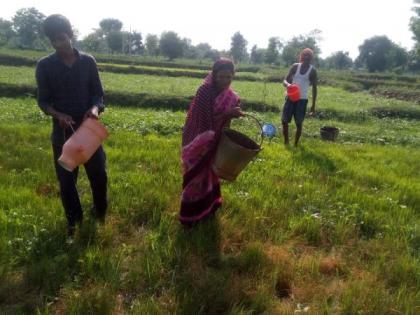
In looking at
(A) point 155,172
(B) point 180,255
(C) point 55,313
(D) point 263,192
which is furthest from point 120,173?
(C) point 55,313

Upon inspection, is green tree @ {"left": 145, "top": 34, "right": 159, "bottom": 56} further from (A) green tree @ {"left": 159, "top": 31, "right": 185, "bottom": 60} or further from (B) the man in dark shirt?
(B) the man in dark shirt

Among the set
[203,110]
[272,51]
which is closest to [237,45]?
[272,51]

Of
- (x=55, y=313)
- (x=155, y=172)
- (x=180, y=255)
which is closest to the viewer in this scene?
(x=55, y=313)

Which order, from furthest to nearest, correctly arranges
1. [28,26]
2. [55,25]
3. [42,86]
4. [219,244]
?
[28,26] < [219,244] < [42,86] < [55,25]

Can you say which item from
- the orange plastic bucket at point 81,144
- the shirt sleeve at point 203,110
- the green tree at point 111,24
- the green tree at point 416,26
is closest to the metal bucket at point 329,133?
the shirt sleeve at point 203,110

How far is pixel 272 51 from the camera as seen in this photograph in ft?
243

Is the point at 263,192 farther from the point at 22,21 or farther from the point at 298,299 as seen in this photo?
the point at 22,21

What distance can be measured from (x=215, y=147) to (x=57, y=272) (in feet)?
5.40

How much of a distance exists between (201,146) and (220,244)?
0.88 meters

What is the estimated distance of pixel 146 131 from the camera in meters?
8.30

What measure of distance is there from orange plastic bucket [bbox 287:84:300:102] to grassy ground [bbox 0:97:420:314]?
1.61 metres

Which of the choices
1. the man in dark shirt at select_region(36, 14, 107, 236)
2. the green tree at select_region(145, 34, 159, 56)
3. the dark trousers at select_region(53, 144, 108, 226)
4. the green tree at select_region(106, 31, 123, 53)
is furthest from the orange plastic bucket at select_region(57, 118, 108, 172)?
the green tree at select_region(145, 34, 159, 56)

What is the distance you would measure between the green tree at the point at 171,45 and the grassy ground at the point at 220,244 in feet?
202

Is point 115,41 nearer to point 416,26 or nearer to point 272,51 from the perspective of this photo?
point 272,51
